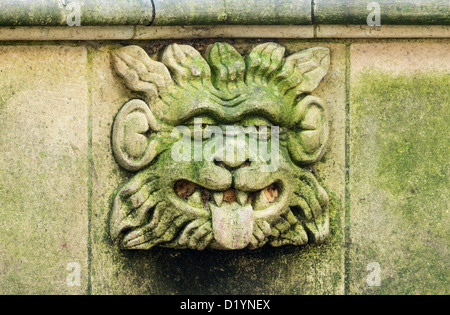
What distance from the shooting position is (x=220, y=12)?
301 cm

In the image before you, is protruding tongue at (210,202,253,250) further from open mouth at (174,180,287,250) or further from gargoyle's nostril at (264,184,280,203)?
gargoyle's nostril at (264,184,280,203)

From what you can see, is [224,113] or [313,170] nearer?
[224,113]

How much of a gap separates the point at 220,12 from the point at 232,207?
0.84m

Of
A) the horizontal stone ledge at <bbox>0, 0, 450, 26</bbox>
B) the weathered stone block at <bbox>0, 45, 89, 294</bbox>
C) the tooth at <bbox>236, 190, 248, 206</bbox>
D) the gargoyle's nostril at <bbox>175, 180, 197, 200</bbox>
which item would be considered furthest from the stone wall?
the tooth at <bbox>236, 190, 248, 206</bbox>

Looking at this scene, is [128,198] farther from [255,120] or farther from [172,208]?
[255,120]

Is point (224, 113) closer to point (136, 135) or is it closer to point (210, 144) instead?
point (210, 144)

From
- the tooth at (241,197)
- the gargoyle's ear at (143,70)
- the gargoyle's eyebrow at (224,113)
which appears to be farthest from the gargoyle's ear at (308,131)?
the gargoyle's ear at (143,70)

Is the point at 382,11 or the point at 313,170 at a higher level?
the point at 382,11

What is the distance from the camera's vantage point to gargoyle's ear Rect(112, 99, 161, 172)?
3078 mm

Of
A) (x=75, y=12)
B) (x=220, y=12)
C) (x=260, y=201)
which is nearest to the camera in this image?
(x=75, y=12)

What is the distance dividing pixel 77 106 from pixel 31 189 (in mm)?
420

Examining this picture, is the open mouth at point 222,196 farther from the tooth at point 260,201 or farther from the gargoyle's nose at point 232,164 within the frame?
the gargoyle's nose at point 232,164

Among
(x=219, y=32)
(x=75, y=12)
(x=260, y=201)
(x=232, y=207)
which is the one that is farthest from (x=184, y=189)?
(x=75, y=12)

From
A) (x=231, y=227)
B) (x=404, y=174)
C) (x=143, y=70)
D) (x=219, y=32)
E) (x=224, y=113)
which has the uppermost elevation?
(x=219, y=32)
